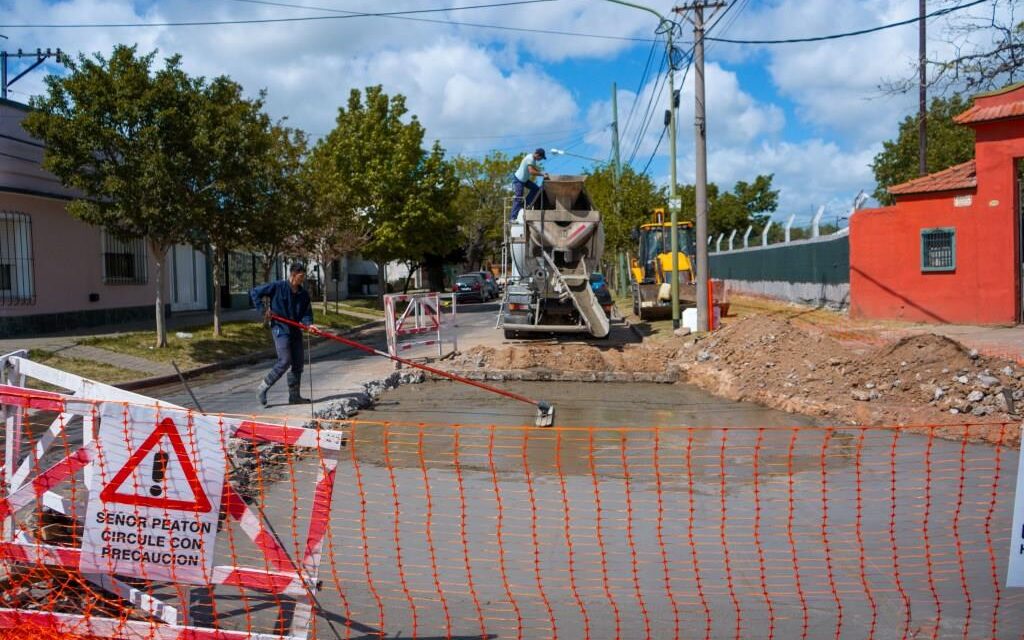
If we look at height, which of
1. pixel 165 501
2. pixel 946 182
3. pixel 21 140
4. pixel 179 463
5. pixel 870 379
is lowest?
pixel 870 379

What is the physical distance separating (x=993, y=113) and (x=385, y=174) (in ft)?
78.9

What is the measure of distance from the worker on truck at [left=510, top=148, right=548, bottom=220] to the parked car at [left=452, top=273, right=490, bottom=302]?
23.1m

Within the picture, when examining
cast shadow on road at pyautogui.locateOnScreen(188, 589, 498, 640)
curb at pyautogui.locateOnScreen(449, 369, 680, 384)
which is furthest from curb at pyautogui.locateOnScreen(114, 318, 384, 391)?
cast shadow on road at pyautogui.locateOnScreen(188, 589, 498, 640)

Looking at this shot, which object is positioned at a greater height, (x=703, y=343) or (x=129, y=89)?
(x=129, y=89)

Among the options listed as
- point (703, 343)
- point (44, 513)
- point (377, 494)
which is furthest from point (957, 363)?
point (44, 513)

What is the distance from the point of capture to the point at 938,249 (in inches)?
760

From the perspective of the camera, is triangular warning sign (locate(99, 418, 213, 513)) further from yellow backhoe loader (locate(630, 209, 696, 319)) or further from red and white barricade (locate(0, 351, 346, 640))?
yellow backhoe loader (locate(630, 209, 696, 319))

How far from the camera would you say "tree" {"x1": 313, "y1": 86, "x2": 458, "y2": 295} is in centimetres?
3600

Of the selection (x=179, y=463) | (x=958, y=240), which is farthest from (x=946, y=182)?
(x=179, y=463)

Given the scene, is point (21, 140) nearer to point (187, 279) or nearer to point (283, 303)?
point (187, 279)

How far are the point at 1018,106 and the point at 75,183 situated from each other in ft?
60.8

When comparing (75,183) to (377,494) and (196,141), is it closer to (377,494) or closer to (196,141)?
(196,141)

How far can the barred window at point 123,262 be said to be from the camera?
21.4 metres

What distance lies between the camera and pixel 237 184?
57.3 feet
